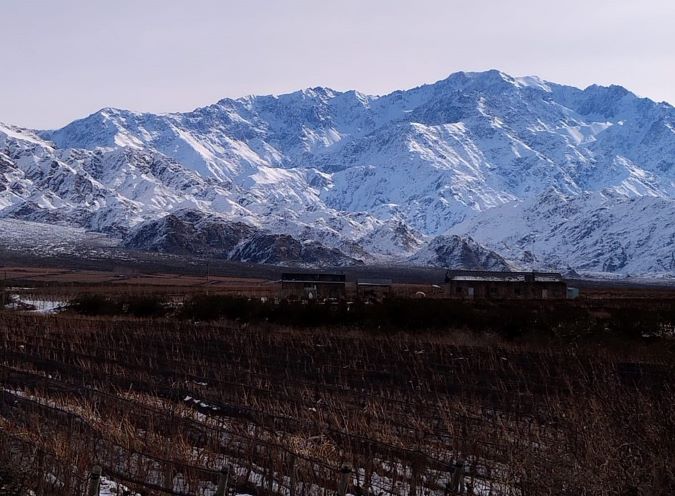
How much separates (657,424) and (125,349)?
78.5 ft

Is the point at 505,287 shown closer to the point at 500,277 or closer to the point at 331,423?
the point at 500,277

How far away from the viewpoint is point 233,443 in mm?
14867

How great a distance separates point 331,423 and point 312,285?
221 ft

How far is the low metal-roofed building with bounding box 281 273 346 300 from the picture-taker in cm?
8188

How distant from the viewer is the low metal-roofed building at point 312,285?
269 feet

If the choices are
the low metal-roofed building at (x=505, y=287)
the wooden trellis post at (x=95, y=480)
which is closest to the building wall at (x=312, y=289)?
the low metal-roofed building at (x=505, y=287)

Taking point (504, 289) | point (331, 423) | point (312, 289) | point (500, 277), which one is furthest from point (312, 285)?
point (331, 423)

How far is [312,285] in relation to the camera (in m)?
84.0

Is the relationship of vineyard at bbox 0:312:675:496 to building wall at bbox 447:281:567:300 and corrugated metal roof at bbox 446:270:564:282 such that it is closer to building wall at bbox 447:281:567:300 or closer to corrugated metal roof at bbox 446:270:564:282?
building wall at bbox 447:281:567:300

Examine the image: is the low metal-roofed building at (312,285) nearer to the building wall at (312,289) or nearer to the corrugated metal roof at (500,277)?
the building wall at (312,289)

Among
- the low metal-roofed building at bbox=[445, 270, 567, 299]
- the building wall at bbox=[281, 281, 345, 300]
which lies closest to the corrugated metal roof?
the low metal-roofed building at bbox=[445, 270, 567, 299]

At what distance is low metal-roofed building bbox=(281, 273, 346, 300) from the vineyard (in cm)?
4888

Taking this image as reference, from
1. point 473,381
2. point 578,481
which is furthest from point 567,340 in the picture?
point 578,481

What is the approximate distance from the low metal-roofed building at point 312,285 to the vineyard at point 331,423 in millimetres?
48884
